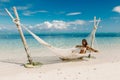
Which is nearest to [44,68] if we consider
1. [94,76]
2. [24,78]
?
[24,78]

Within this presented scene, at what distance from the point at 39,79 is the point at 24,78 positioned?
1.45 ft

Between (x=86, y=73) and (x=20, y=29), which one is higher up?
(x=20, y=29)

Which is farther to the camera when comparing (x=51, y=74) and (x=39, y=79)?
(x=51, y=74)

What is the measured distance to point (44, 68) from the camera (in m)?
7.53

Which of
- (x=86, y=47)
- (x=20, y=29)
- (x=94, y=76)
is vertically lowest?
(x=94, y=76)

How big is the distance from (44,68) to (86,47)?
220 cm

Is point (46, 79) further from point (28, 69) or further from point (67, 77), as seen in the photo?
point (28, 69)

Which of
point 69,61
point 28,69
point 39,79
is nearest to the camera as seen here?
point 39,79

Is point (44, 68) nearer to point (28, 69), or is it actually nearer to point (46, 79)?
point (28, 69)

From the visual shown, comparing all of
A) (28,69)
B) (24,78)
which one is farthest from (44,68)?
(24,78)

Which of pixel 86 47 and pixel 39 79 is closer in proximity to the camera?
pixel 39 79

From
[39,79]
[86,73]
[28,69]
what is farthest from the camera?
[28,69]

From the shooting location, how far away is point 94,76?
583 cm

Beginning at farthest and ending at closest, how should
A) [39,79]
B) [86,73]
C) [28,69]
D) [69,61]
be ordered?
[69,61] < [28,69] < [86,73] < [39,79]
